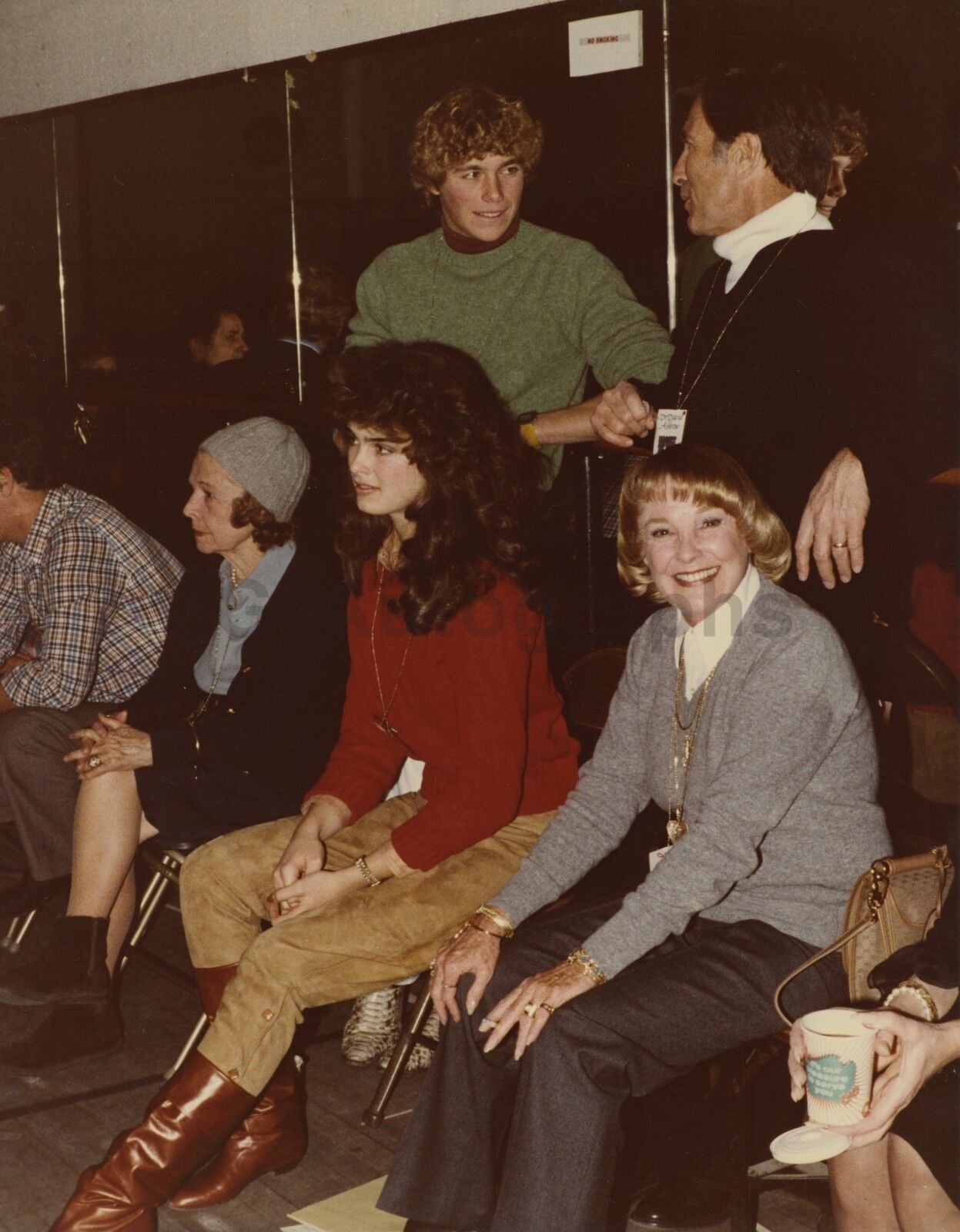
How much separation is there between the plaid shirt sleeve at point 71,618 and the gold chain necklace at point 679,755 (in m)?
1.64

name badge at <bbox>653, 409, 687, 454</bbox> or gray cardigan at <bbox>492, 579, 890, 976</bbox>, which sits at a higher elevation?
name badge at <bbox>653, 409, 687, 454</bbox>

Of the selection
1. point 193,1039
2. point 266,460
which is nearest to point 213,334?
point 266,460

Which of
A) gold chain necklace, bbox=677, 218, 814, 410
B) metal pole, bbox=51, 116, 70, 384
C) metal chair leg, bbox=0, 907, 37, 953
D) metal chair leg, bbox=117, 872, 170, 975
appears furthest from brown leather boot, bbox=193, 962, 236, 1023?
metal pole, bbox=51, 116, 70, 384

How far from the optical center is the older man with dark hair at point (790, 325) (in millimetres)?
2260

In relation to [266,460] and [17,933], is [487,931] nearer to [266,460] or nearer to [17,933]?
[266,460]

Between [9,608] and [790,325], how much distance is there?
218 centimetres

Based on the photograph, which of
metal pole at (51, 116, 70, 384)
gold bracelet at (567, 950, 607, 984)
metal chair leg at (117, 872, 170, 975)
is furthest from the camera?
metal pole at (51, 116, 70, 384)

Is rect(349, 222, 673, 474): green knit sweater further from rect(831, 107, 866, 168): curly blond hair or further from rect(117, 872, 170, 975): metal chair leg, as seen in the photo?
rect(117, 872, 170, 975): metal chair leg

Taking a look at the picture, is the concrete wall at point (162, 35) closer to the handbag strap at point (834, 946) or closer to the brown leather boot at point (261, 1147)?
the handbag strap at point (834, 946)

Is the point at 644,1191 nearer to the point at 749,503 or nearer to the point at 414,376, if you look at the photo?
the point at 749,503

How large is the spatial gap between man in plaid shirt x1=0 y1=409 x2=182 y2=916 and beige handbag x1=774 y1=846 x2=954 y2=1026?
196cm

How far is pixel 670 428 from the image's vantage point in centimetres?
245

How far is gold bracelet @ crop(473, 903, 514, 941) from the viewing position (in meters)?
2.18

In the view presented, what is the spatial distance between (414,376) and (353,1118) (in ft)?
4.79
